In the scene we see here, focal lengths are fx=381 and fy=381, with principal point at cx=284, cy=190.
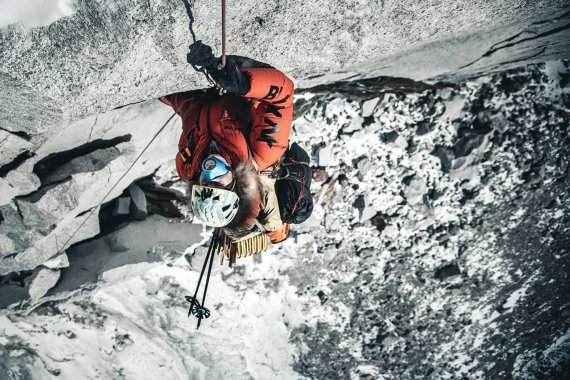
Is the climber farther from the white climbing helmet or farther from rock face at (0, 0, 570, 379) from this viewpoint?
rock face at (0, 0, 570, 379)

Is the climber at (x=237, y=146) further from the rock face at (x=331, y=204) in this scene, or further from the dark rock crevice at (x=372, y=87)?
the dark rock crevice at (x=372, y=87)

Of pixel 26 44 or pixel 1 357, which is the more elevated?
pixel 26 44

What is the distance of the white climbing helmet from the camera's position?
7.14 feet

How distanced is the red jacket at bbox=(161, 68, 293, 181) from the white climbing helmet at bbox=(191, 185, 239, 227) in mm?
227

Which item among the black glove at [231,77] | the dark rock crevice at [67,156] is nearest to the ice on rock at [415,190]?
the black glove at [231,77]

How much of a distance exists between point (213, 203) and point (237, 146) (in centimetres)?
42

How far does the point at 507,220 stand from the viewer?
3.63 m

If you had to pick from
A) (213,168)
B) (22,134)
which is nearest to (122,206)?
(22,134)

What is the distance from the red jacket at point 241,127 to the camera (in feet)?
7.63

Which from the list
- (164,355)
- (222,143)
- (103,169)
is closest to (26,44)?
(222,143)

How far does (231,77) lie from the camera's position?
6.39ft

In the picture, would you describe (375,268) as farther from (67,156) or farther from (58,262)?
(58,262)

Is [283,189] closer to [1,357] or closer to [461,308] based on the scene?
[461,308]

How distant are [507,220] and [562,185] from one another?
0.55m
